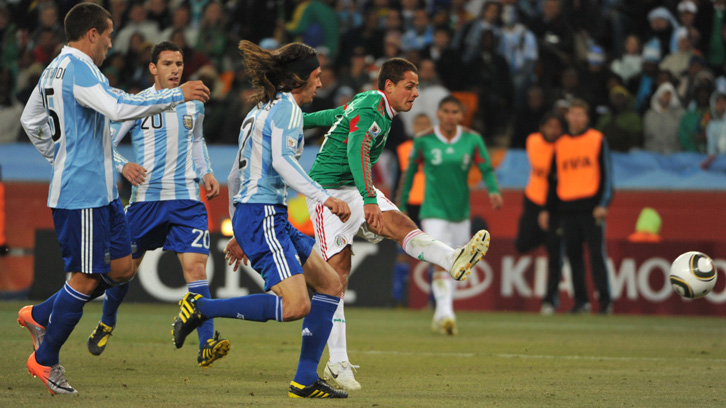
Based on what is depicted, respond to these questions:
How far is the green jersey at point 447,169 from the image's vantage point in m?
11.1

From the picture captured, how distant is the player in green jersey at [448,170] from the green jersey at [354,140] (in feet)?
13.6

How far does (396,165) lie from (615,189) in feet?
→ 10.7

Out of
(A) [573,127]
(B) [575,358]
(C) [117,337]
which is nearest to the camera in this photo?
(B) [575,358]

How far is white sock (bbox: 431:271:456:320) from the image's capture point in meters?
10.5

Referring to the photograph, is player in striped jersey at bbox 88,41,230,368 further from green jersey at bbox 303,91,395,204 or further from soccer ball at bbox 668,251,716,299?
soccer ball at bbox 668,251,716,299

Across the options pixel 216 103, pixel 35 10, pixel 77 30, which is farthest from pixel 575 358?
pixel 35 10

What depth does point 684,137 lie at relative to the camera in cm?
1529

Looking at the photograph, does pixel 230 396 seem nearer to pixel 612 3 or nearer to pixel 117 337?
pixel 117 337

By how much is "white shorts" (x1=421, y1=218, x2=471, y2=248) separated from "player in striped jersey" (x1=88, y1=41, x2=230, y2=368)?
12.5 feet

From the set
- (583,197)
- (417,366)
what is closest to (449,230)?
(583,197)

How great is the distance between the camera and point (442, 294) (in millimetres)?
10570

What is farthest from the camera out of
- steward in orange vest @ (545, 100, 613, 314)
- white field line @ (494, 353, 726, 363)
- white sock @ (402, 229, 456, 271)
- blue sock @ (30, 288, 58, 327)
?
steward in orange vest @ (545, 100, 613, 314)

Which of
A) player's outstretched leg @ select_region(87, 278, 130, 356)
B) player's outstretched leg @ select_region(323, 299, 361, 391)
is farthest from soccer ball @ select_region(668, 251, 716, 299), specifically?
player's outstretched leg @ select_region(87, 278, 130, 356)

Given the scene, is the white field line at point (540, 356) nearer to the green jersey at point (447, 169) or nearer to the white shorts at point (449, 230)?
the white shorts at point (449, 230)
